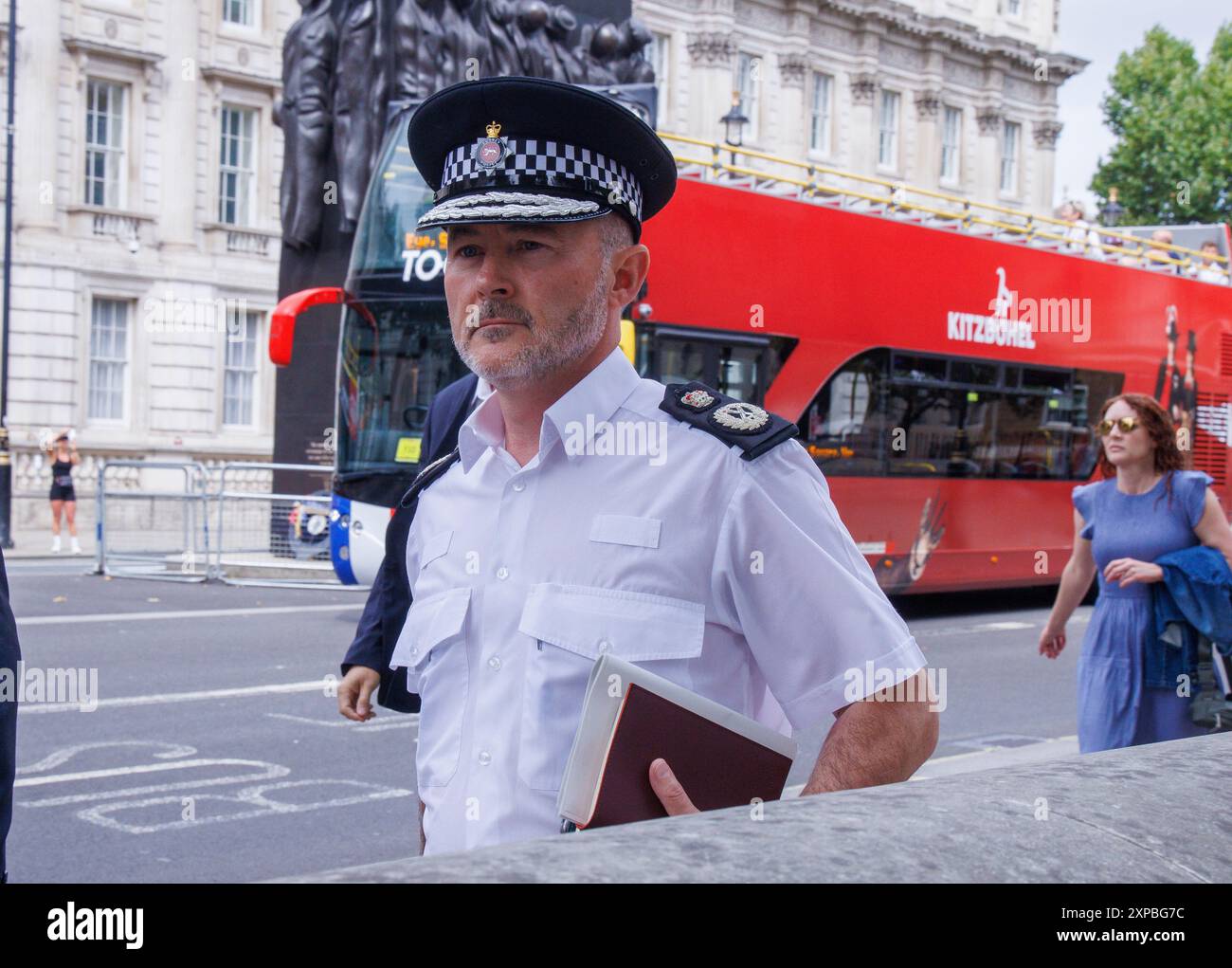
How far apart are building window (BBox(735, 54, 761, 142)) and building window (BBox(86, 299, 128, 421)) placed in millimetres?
17119

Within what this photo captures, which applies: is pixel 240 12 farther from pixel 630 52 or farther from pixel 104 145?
pixel 630 52

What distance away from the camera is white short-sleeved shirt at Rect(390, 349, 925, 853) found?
2.12 m

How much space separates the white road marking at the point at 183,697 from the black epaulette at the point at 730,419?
24.8 ft

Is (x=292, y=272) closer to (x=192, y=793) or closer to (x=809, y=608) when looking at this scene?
(x=192, y=793)

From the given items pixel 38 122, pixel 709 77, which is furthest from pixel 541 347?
pixel 709 77

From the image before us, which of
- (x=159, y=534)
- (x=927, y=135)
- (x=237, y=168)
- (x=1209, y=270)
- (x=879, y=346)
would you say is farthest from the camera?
(x=927, y=135)

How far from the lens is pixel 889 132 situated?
43.2m

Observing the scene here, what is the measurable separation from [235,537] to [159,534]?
1.50m

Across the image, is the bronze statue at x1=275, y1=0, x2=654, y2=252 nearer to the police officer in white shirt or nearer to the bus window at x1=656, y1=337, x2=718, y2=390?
the bus window at x1=656, y1=337, x2=718, y2=390

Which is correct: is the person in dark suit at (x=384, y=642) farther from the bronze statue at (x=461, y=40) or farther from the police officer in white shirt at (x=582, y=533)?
the bronze statue at (x=461, y=40)

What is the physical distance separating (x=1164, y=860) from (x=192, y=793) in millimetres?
6187
